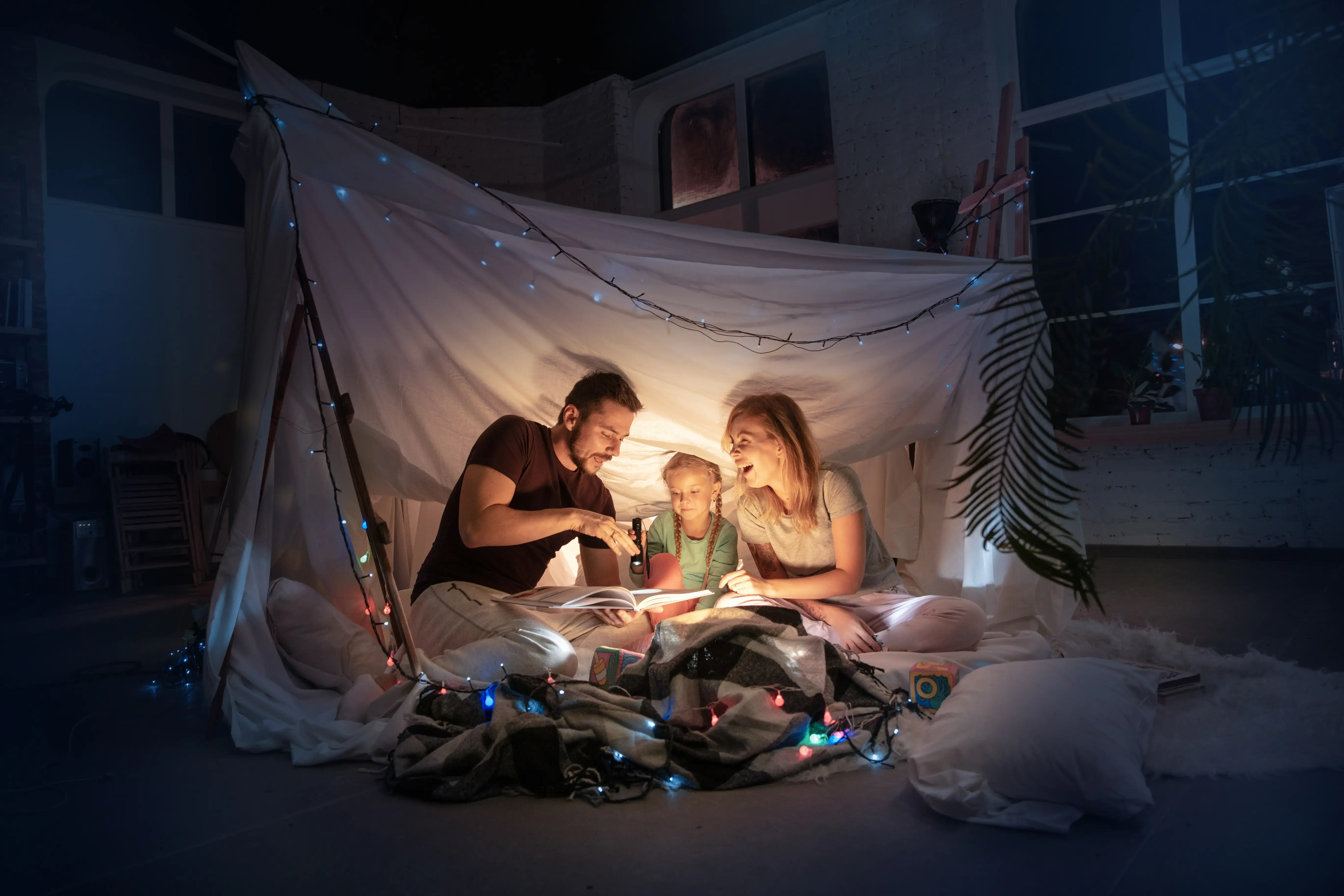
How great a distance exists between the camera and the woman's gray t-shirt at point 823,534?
2510 mm

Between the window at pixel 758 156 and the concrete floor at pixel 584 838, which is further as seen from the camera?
→ the window at pixel 758 156

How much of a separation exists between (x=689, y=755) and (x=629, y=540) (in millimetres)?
842

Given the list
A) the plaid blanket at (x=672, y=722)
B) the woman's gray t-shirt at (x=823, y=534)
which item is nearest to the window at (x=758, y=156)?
the woman's gray t-shirt at (x=823, y=534)

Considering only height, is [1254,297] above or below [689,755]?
above

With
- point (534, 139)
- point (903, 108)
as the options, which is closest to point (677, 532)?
point (903, 108)

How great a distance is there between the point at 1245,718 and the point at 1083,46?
457 cm

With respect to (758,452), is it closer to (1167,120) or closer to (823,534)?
(823,534)

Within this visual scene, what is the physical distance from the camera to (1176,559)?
4.49 meters

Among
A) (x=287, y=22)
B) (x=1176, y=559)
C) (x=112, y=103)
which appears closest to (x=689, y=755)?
(x=1176, y=559)

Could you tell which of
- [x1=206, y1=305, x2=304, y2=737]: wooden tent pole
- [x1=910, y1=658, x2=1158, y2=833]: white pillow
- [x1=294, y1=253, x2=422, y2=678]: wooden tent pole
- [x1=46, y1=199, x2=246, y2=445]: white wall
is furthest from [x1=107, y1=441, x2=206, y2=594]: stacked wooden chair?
[x1=910, y1=658, x2=1158, y2=833]: white pillow

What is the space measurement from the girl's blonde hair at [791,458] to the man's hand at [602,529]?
0.50 metres

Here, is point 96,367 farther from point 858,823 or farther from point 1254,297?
point 1254,297

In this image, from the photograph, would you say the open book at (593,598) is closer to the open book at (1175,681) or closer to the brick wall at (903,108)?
the open book at (1175,681)

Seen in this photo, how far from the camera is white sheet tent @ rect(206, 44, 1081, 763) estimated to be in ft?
6.76
